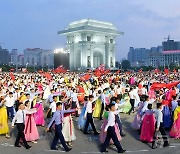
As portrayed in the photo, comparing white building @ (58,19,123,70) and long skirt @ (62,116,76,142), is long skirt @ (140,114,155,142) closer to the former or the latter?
long skirt @ (62,116,76,142)

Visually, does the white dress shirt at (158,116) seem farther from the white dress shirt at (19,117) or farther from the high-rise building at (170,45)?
the high-rise building at (170,45)

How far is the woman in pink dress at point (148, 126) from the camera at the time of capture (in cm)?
946

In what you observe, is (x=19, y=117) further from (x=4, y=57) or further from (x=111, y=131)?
(x=4, y=57)

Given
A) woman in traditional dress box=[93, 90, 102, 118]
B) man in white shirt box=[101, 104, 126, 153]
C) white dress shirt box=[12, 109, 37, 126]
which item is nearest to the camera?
man in white shirt box=[101, 104, 126, 153]

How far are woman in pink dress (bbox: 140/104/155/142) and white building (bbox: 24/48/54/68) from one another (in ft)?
426

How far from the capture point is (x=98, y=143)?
9.88 meters

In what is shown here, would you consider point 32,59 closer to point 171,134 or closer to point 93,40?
point 93,40

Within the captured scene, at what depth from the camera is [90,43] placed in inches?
3221

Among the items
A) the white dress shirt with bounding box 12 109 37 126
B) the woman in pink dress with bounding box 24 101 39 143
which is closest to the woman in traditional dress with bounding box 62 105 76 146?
the woman in pink dress with bounding box 24 101 39 143

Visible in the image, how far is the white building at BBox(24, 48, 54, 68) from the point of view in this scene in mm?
141175

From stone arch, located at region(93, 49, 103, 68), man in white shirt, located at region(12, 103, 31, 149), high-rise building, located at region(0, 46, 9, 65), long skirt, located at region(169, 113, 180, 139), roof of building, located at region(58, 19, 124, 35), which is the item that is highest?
roof of building, located at region(58, 19, 124, 35)

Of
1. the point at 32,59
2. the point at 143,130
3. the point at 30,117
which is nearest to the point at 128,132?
the point at 143,130

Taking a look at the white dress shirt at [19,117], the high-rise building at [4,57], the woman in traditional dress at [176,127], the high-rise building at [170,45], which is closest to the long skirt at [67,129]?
the white dress shirt at [19,117]

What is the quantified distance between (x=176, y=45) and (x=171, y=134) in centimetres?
17662
